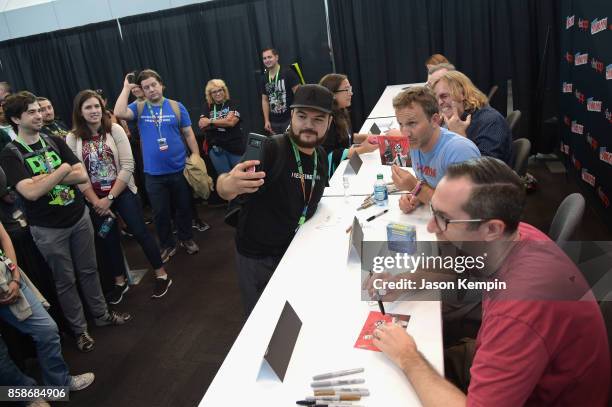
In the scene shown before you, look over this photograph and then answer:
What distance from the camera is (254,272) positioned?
2.16 meters

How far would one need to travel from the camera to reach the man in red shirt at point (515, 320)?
103cm

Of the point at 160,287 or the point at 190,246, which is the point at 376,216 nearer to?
the point at 160,287

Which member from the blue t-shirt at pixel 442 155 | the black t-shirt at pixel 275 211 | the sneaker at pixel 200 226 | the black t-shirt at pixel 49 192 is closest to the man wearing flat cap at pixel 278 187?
the black t-shirt at pixel 275 211

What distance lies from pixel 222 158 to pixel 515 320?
12.9ft

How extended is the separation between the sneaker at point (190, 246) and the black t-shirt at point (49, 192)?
1426 millimetres

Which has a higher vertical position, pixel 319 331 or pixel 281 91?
pixel 281 91

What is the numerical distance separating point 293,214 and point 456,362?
961mm

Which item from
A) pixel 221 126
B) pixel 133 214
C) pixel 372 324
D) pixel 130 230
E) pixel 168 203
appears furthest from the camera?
pixel 221 126

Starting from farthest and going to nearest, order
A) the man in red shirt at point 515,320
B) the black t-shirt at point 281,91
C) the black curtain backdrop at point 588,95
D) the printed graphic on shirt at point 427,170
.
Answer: the black t-shirt at point 281,91, the black curtain backdrop at point 588,95, the printed graphic on shirt at point 427,170, the man in red shirt at point 515,320

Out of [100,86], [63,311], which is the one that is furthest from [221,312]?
[100,86]

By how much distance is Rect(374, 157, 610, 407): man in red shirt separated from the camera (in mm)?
1027

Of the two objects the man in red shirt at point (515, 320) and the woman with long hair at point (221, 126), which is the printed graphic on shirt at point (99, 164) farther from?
the man in red shirt at point (515, 320)

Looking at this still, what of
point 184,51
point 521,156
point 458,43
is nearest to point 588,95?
point 521,156

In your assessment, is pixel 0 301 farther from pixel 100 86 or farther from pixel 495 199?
pixel 100 86
